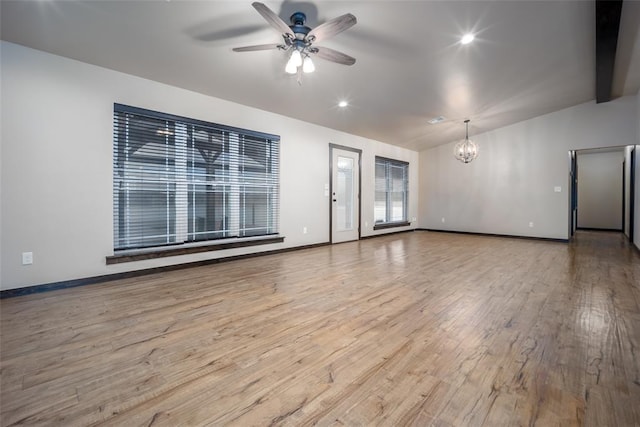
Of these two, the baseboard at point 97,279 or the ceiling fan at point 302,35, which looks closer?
the ceiling fan at point 302,35

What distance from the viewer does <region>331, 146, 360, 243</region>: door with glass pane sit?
6227 millimetres

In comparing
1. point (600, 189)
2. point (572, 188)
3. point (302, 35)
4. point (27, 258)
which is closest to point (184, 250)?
point (27, 258)

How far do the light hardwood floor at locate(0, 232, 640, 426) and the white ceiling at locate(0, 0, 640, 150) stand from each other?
8.33 feet

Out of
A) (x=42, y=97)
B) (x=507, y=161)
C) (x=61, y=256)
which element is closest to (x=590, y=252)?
(x=507, y=161)

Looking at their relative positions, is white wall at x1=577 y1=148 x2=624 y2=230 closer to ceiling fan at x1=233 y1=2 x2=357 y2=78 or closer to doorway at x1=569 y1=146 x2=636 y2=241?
doorway at x1=569 y1=146 x2=636 y2=241

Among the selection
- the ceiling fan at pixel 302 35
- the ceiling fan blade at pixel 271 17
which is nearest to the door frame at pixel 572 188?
the ceiling fan at pixel 302 35

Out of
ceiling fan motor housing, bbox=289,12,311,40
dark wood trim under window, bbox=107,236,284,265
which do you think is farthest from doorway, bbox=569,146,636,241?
ceiling fan motor housing, bbox=289,12,311,40

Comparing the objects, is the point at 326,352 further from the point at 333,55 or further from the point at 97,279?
the point at 97,279

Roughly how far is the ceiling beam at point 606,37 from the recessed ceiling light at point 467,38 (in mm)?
1062

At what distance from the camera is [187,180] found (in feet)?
13.3

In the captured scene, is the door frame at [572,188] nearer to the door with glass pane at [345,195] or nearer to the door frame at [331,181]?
the door frame at [331,181]

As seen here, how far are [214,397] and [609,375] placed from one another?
6.91 ft

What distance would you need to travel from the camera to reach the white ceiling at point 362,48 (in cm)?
259

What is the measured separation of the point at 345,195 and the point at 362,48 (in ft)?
11.8
